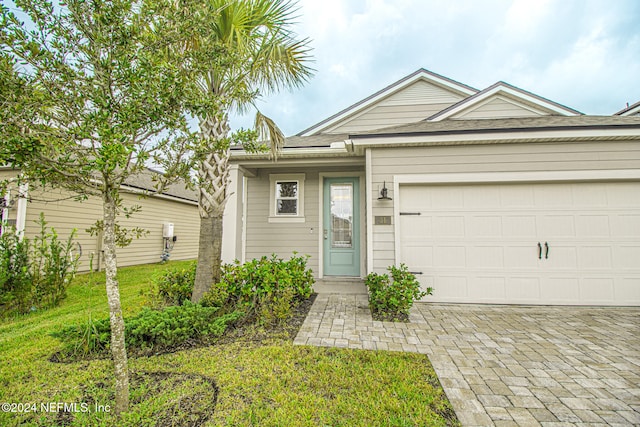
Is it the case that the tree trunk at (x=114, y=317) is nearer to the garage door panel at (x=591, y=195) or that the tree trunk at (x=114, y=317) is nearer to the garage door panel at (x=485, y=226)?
the garage door panel at (x=485, y=226)

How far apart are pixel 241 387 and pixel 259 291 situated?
177 cm

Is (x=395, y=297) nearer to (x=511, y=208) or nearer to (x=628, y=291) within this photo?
(x=511, y=208)

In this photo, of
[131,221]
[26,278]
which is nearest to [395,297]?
[26,278]

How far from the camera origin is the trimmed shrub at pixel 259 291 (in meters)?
3.82

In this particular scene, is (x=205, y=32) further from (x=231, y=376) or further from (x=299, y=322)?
(x=299, y=322)

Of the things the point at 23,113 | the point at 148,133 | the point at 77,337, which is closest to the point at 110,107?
the point at 148,133

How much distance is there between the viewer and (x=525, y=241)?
459 cm

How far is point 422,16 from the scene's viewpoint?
10.9 meters

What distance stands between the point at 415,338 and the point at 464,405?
1235mm

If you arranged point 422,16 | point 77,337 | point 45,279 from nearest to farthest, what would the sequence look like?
point 77,337
point 45,279
point 422,16

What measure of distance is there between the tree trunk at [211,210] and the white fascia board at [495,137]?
236 centimetres

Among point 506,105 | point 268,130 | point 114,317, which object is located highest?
point 506,105

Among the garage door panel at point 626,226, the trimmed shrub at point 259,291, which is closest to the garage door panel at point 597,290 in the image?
the garage door panel at point 626,226

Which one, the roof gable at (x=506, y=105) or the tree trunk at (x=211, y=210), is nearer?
the tree trunk at (x=211, y=210)
